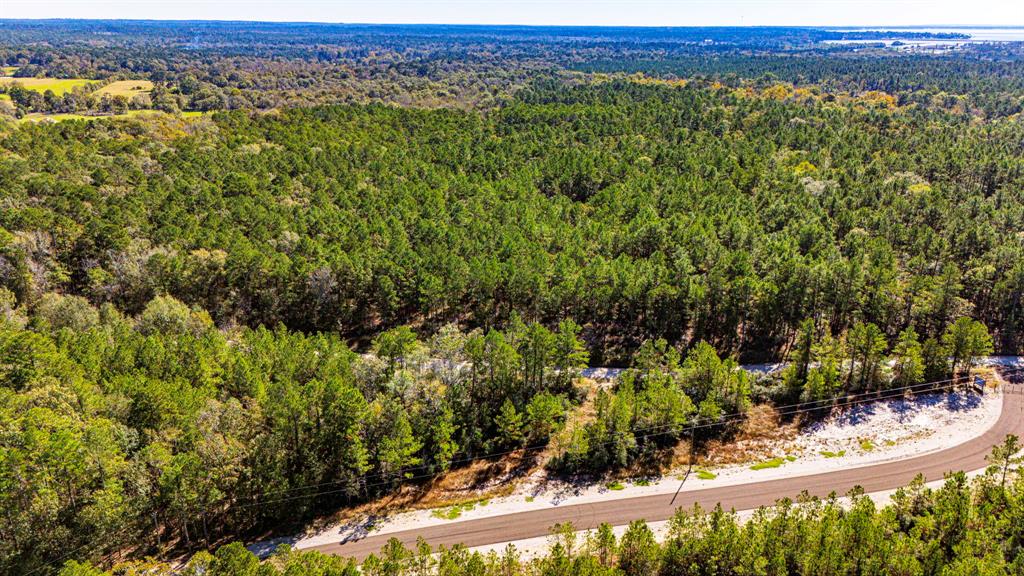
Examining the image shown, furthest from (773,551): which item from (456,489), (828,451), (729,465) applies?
(456,489)

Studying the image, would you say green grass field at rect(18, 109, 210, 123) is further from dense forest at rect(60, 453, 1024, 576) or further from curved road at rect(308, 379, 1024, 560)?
dense forest at rect(60, 453, 1024, 576)

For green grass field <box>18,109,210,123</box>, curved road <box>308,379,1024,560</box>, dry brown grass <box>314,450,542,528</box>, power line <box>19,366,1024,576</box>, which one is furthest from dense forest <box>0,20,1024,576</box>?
green grass field <box>18,109,210,123</box>

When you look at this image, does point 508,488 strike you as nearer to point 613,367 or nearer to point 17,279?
point 613,367

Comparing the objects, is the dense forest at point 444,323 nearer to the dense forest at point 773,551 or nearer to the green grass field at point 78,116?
the dense forest at point 773,551

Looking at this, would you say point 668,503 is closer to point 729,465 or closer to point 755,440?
point 729,465

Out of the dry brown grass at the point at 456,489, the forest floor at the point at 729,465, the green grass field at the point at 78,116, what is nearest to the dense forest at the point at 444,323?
the dry brown grass at the point at 456,489
